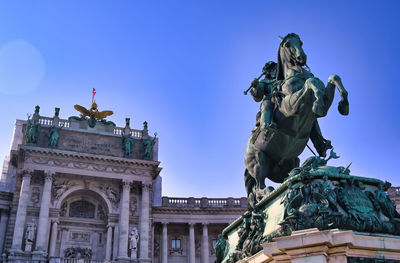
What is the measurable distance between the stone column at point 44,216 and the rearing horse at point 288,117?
32.4 metres

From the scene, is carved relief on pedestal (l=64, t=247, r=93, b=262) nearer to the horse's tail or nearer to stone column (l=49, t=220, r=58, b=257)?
stone column (l=49, t=220, r=58, b=257)

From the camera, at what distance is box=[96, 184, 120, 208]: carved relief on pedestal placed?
41.3 meters

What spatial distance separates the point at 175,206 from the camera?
146 feet

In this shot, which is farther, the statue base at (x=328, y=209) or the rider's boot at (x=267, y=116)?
the rider's boot at (x=267, y=116)

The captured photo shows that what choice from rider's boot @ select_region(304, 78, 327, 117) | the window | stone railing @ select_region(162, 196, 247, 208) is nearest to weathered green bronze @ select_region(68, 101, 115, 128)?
stone railing @ select_region(162, 196, 247, 208)

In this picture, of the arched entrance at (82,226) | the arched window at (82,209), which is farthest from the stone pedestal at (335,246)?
the arched window at (82,209)

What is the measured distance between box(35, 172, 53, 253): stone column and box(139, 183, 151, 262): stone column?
8.15 metres

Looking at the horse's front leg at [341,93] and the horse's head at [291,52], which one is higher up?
the horse's head at [291,52]

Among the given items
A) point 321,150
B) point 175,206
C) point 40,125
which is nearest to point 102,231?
point 175,206

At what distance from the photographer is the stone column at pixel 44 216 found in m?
36.3

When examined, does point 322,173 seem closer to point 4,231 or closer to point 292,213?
point 292,213

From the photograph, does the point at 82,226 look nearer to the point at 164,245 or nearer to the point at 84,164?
the point at 84,164

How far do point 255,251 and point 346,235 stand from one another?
1715mm

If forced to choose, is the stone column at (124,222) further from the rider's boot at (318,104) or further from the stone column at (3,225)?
the rider's boot at (318,104)
